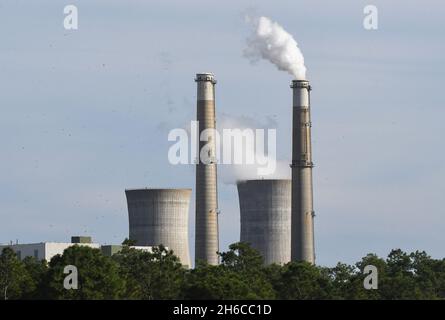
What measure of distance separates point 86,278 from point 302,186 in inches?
3217

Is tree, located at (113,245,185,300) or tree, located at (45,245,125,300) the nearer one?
tree, located at (45,245,125,300)

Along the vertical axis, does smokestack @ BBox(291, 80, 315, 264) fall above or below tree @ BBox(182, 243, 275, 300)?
above

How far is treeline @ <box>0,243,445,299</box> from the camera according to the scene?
114375mm

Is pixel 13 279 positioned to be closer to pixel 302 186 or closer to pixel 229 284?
pixel 229 284

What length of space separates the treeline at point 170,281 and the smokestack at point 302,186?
3372 cm

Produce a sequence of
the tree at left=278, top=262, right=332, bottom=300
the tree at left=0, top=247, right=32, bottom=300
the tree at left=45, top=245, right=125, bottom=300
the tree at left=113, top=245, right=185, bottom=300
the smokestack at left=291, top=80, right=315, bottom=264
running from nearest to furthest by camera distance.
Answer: the tree at left=45, top=245, right=125, bottom=300 → the tree at left=0, top=247, right=32, bottom=300 → the tree at left=113, top=245, right=185, bottom=300 → the tree at left=278, top=262, right=332, bottom=300 → the smokestack at left=291, top=80, right=315, bottom=264

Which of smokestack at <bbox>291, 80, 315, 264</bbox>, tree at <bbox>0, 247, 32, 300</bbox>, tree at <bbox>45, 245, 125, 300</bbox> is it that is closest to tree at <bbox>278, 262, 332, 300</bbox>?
tree at <bbox>45, 245, 125, 300</bbox>

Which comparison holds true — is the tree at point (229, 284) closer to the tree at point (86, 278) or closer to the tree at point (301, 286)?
the tree at point (301, 286)

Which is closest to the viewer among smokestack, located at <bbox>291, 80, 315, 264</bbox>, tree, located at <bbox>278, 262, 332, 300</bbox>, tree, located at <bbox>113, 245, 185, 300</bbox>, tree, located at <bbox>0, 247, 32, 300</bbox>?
tree, located at <bbox>0, 247, 32, 300</bbox>

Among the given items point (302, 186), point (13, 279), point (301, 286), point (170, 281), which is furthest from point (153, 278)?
point (302, 186)

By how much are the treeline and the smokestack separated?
111 feet

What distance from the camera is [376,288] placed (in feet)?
475

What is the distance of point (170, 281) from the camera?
417 ft

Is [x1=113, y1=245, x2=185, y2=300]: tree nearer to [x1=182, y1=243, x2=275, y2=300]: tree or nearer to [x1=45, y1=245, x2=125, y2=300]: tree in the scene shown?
[x1=182, y1=243, x2=275, y2=300]: tree
